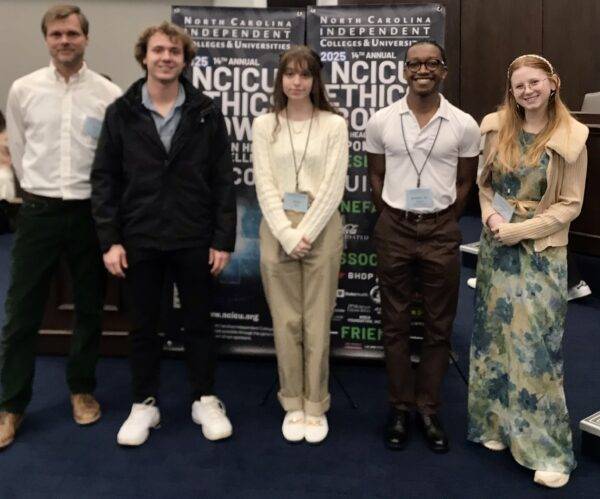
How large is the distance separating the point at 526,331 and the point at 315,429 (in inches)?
34.1

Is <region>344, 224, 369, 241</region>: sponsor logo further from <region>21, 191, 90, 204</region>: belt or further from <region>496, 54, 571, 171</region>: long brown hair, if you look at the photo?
<region>21, 191, 90, 204</region>: belt

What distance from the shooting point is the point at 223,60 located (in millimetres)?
2875

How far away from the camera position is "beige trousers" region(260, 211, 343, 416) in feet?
7.61

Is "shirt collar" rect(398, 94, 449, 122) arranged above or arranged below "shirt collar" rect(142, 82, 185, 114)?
below

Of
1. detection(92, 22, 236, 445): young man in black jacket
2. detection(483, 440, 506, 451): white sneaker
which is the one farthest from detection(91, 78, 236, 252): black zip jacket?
Result: detection(483, 440, 506, 451): white sneaker

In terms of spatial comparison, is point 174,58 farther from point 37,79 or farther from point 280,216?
point 280,216

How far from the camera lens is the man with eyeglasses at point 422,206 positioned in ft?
7.18

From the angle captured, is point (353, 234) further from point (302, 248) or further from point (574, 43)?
point (574, 43)

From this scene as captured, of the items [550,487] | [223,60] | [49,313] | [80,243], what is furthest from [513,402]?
[49,313]

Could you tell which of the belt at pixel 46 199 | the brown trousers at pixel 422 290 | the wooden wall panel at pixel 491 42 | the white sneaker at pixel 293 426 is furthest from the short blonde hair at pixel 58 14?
the wooden wall panel at pixel 491 42

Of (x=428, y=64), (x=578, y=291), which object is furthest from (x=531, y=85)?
(x=578, y=291)

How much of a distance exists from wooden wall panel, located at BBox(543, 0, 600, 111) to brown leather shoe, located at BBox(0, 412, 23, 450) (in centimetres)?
593

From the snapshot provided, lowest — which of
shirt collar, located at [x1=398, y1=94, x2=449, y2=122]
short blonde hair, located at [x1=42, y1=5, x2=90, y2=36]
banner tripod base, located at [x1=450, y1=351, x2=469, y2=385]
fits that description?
banner tripod base, located at [x1=450, y1=351, x2=469, y2=385]

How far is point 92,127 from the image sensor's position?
7.52 ft
